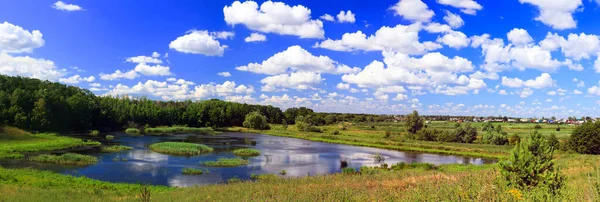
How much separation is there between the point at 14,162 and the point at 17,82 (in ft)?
227

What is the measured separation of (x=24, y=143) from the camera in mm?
51344

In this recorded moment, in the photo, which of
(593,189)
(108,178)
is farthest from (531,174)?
(108,178)

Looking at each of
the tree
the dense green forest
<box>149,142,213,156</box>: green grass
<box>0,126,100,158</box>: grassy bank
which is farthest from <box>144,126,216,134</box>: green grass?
the tree

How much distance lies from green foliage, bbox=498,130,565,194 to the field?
1.88 feet

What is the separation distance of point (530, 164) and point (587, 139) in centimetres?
5699

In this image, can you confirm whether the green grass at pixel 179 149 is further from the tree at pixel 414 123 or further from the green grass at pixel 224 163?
Answer: the tree at pixel 414 123

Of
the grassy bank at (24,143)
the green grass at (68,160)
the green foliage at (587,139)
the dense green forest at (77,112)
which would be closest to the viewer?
the green grass at (68,160)

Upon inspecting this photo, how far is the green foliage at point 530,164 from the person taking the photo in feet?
41.7

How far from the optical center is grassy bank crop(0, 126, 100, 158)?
4381 centimetres

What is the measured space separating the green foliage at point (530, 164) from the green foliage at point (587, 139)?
54971 millimetres

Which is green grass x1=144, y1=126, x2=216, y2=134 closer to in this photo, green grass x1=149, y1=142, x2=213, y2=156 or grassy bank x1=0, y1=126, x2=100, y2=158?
grassy bank x1=0, y1=126, x2=100, y2=158

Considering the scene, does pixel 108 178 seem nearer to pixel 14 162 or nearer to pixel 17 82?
pixel 14 162

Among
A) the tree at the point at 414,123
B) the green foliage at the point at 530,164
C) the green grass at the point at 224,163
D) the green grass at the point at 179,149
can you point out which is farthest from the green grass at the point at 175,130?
the green foliage at the point at 530,164

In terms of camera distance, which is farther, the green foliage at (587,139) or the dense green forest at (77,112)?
the dense green forest at (77,112)
